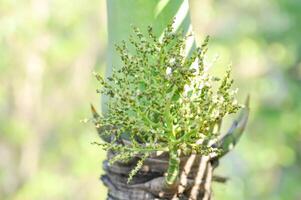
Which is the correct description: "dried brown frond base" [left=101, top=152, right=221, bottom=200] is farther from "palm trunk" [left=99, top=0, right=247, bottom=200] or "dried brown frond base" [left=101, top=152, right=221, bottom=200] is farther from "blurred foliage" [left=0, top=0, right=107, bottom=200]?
"blurred foliage" [left=0, top=0, right=107, bottom=200]

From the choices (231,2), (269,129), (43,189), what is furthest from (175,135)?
(231,2)

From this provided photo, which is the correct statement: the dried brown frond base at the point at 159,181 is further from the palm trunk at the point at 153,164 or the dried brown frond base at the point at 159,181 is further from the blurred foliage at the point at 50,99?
the blurred foliage at the point at 50,99

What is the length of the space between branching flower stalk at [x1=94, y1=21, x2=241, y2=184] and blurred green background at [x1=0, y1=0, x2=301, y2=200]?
6.59 meters

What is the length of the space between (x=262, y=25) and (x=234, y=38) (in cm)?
55

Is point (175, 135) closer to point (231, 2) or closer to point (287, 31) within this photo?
point (287, 31)

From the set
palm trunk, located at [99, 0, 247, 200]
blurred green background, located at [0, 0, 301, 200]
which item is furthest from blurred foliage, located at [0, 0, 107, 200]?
palm trunk, located at [99, 0, 247, 200]

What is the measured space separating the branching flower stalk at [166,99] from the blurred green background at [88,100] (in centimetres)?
659

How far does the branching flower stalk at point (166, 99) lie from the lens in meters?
1.33

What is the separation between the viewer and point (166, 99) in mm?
1335

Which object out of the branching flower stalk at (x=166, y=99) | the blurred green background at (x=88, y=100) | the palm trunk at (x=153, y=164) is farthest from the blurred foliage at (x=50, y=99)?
the branching flower stalk at (x=166, y=99)

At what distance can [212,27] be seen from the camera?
34.5 feet

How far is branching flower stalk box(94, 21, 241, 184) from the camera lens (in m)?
1.33

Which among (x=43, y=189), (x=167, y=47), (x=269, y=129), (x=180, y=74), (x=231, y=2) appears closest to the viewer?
(x=180, y=74)

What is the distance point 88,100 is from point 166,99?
8.14 m
